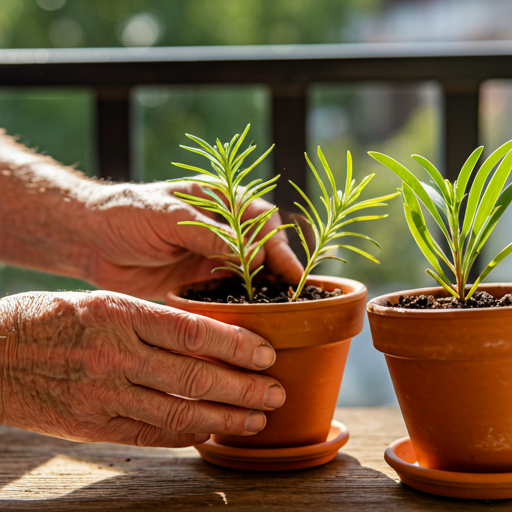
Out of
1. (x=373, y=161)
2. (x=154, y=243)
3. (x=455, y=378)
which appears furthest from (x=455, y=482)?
(x=373, y=161)

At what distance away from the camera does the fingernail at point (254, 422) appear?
0.62 meters

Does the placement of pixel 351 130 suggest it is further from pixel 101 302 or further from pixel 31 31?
pixel 101 302

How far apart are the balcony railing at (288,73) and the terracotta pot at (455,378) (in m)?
0.84

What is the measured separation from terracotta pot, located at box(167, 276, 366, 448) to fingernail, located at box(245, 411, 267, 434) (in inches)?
0.7

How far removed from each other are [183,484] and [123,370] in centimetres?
15

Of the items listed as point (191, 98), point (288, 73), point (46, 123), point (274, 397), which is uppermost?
point (191, 98)

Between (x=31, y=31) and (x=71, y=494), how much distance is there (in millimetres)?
12715

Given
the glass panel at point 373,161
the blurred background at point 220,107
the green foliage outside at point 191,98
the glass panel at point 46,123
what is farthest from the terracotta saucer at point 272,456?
the glass panel at point 373,161

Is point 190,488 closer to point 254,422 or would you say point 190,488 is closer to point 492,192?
point 254,422

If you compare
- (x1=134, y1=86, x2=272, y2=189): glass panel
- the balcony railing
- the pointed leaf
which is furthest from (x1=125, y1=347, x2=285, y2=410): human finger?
(x1=134, y1=86, x2=272, y2=189): glass panel

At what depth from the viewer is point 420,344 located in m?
0.52

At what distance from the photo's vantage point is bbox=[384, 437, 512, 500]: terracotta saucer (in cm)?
53

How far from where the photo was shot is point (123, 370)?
0.58 m

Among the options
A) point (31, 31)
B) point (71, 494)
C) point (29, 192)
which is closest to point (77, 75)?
point (29, 192)
